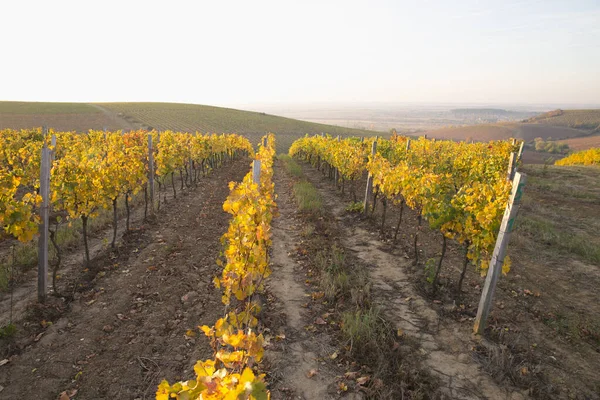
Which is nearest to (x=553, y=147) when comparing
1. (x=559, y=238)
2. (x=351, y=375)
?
(x=559, y=238)

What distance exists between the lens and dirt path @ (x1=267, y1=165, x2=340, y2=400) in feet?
12.4

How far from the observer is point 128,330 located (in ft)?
15.6

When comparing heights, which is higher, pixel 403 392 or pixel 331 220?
pixel 331 220

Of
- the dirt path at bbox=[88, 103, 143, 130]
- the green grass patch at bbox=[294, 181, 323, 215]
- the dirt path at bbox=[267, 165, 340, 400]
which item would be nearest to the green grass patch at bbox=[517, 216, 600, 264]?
the green grass patch at bbox=[294, 181, 323, 215]

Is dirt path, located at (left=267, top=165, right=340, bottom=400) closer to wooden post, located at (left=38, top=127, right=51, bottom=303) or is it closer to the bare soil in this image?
the bare soil

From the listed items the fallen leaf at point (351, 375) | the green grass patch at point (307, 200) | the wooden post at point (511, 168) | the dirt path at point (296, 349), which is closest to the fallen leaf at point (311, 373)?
the dirt path at point (296, 349)

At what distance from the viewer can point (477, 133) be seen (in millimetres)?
68688

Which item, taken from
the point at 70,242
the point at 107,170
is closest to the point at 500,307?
the point at 107,170

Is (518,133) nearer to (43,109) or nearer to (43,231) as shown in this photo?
(43,231)

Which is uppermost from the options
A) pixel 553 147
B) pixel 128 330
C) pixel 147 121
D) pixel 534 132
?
pixel 534 132

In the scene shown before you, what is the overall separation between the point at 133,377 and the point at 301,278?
334cm

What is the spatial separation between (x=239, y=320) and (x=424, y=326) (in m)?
3.01

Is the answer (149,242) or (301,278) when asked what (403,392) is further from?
(149,242)

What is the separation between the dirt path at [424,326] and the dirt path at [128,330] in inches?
114
